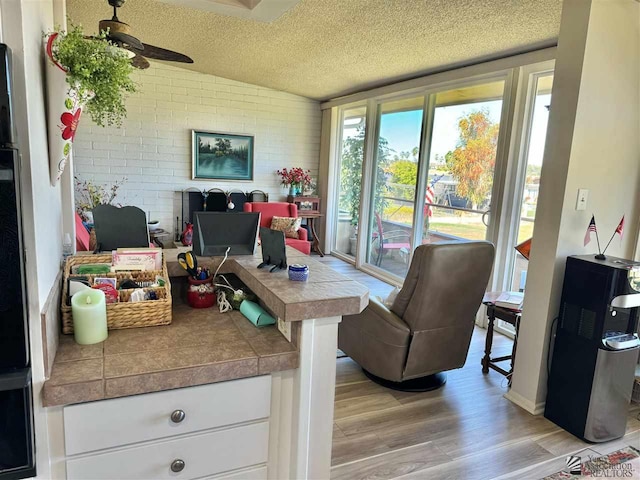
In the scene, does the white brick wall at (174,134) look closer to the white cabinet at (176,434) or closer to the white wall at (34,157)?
the white wall at (34,157)

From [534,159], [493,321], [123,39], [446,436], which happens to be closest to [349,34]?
[534,159]

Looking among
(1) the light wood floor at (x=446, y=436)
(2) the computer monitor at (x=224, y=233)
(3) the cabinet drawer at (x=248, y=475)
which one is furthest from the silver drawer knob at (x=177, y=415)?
(1) the light wood floor at (x=446, y=436)

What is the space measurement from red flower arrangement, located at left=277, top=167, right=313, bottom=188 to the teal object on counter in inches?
206

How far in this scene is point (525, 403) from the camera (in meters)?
2.65

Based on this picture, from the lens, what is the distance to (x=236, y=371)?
4.21 feet

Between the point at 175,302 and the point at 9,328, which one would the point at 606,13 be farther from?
the point at 9,328

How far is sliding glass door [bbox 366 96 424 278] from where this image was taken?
205 inches

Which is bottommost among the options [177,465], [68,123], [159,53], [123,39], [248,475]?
[248,475]

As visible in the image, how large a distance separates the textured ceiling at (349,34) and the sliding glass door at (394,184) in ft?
1.53

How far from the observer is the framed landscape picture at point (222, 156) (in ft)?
20.5

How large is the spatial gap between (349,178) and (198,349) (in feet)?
18.2

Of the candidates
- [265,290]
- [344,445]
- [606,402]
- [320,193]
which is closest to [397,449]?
[344,445]

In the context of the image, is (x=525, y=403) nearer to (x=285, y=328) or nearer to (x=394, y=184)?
(x=285, y=328)

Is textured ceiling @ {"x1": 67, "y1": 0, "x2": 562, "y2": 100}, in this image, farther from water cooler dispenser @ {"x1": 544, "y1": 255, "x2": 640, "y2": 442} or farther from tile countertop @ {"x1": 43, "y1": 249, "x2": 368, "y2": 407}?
tile countertop @ {"x1": 43, "y1": 249, "x2": 368, "y2": 407}
